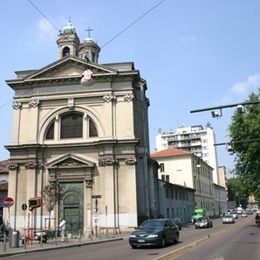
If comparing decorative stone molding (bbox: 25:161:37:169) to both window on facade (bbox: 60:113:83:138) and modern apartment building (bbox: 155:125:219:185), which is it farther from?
modern apartment building (bbox: 155:125:219:185)

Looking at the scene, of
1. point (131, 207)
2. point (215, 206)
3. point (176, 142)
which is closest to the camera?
point (131, 207)

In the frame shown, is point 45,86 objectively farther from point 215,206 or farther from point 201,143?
point 201,143

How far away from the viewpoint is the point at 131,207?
4541 centimetres

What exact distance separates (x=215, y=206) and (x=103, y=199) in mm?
79105

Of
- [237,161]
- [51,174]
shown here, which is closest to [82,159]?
[51,174]

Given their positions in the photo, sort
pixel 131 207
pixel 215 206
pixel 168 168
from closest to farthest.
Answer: pixel 131 207, pixel 168 168, pixel 215 206

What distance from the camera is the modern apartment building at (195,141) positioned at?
13589cm

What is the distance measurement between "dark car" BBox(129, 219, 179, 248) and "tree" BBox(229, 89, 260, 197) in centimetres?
2257

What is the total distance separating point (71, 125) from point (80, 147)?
3.04 metres

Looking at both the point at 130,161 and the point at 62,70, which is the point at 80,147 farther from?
the point at 62,70

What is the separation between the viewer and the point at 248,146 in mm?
45375

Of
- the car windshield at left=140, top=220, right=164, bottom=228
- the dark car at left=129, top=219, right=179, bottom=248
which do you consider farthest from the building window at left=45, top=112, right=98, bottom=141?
the dark car at left=129, top=219, right=179, bottom=248

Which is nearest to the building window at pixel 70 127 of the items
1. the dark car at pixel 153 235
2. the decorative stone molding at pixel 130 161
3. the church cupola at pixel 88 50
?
the decorative stone molding at pixel 130 161

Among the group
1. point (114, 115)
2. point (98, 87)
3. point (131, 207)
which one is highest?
point (98, 87)
